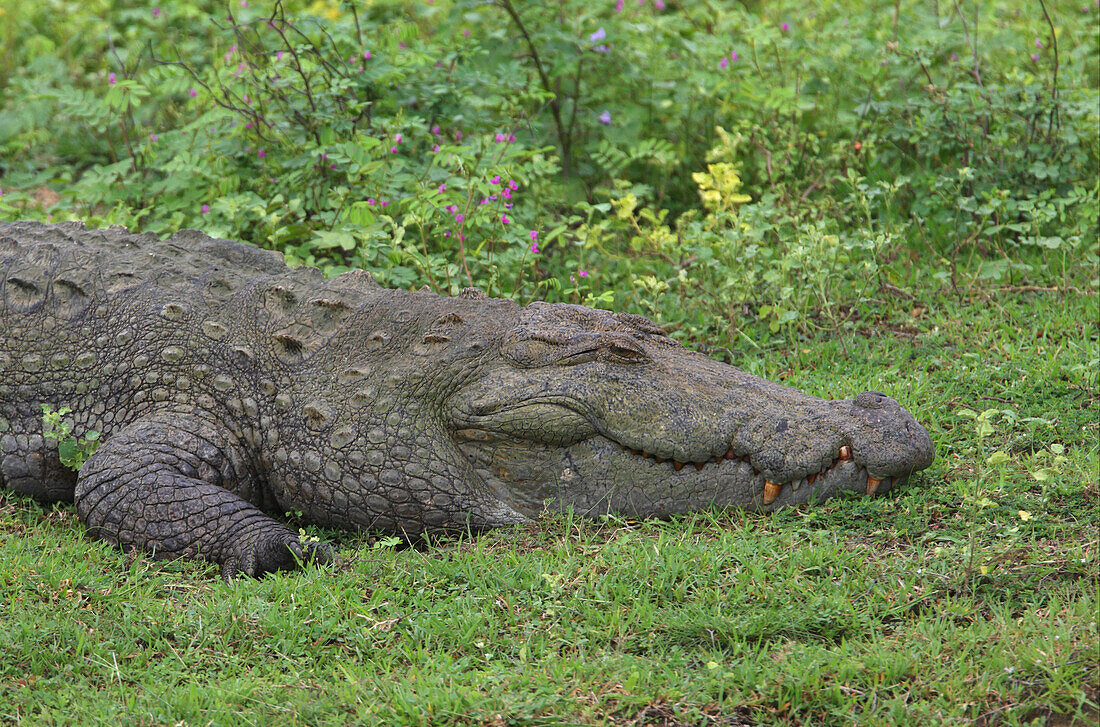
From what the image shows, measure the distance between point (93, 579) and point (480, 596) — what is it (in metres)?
1.40

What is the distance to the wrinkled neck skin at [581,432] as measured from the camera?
3.83 metres

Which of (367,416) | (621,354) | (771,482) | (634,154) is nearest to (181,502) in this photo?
(367,416)

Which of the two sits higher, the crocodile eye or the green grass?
the crocodile eye

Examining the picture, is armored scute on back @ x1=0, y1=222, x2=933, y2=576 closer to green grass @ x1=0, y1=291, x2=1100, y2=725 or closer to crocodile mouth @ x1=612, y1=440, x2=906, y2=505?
crocodile mouth @ x1=612, y1=440, x2=906, y2=505

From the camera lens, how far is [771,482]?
12.7 ft

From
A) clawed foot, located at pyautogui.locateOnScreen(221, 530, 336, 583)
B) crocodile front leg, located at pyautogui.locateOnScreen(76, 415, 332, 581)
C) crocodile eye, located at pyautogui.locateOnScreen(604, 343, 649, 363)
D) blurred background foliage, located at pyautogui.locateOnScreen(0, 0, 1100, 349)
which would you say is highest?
blurred background foliage, located at pyautogui.locateOnScreen(0, 0, 1100, 349)

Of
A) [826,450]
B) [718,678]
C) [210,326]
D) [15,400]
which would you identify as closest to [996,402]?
[826,450]

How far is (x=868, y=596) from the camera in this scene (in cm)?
333

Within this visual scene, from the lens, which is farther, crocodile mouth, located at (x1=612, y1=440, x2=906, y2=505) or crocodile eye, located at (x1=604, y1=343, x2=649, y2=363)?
crocodile eye, located at (x1=604, y1=343, x2=649, y2=363)

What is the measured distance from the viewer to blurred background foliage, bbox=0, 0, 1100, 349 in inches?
223

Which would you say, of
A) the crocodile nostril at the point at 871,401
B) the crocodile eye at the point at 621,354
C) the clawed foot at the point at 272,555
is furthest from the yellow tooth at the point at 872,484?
the clawed foot at the point at 272,555

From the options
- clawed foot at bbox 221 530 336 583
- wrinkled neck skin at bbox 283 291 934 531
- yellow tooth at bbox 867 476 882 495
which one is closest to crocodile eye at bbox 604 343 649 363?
wrinkled neck skin at bbox 283 291 934 531

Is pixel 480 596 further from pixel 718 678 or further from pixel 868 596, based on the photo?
pixel 868 596

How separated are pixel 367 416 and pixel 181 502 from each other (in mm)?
761
